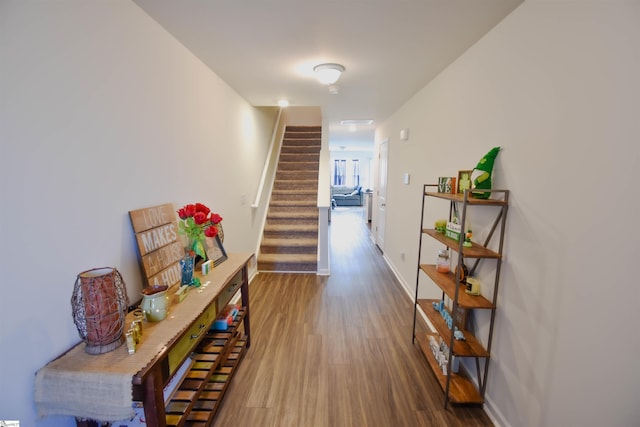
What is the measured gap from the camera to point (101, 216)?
4.04ft

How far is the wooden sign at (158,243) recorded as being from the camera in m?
1.45

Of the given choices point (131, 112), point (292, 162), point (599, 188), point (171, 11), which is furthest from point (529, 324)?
point (292, 162)

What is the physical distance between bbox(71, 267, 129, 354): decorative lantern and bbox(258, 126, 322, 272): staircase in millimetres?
3033

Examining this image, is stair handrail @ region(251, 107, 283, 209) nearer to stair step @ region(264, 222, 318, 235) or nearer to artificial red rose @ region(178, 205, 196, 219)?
stair step @ region(264, 222, 318, 235)

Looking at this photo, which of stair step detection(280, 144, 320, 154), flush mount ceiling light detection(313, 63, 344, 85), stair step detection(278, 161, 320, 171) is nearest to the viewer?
flush mount ceiling light detection(313, 63, 344, 85)

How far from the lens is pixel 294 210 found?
16.1ft

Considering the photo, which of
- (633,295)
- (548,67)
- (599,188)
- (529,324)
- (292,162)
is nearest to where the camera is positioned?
(633,295)

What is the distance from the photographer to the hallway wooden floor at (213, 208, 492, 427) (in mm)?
1670

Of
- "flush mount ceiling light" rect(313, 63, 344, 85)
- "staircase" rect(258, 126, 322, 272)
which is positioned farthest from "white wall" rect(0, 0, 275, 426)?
"staircase" rect(258, 126, 322, 272)

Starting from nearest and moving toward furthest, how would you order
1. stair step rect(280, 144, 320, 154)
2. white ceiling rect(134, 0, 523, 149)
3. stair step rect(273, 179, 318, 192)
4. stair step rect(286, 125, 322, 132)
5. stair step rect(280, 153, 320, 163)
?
white ceiling rect(134, 0, 523, 149) < stair step rect(273, 179, 318, 192) < stair step rect(280, 153, 320, 163) < stair step rect(280, 144, 320, 154) < stair step rect(286, 125, 322, 132)

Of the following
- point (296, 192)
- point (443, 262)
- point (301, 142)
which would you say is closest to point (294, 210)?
point (296, 192)

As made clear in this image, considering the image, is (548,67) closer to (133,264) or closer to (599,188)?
(599,188)

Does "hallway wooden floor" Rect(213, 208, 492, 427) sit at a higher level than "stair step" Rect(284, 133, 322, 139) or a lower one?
lower

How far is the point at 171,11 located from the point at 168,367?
1.88 meters
